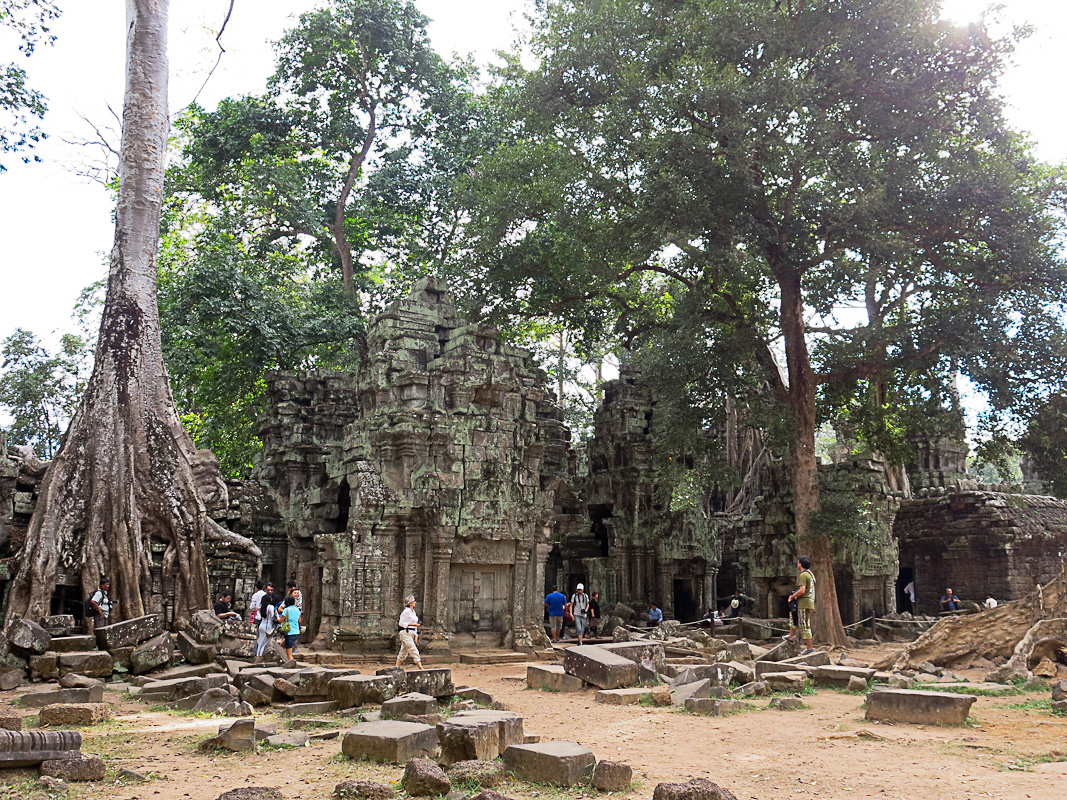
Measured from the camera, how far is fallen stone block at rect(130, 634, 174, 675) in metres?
10.3

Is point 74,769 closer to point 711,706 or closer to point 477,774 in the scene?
point 477,774

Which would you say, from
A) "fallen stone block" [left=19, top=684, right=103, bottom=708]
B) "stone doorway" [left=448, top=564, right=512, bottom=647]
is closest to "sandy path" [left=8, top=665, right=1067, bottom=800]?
"fallen stone block" [left=19, top=684, right=103, bottom=708]

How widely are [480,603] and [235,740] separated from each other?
975 centimetres

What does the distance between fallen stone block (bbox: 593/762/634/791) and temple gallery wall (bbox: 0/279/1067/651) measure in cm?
868

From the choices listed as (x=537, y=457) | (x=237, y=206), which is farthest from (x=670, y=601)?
(x=237, y=206)

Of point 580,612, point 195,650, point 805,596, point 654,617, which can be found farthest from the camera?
point 654,617

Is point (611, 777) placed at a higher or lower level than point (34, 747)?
lower

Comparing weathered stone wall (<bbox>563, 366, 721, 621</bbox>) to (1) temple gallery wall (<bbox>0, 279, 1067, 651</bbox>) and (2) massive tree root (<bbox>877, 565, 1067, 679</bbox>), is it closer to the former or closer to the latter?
(1) temple gallery wall (<bbox>0, 279, 1067, 651</bbox>)

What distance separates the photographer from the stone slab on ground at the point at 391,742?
6.08m

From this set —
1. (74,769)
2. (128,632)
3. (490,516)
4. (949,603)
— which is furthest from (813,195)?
(74,769)

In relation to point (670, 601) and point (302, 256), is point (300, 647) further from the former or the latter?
point (302, 256)

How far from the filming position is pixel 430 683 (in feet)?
28.9

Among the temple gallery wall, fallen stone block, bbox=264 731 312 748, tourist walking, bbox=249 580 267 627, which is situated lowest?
fallen stone block, bbox=264 731 312 748

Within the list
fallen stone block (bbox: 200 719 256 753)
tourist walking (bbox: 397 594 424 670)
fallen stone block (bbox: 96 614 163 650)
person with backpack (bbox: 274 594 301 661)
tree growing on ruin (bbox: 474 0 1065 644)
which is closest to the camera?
fallen stone block (bbox: 200 719 256 753)
